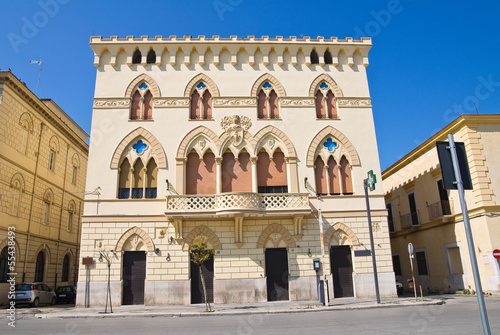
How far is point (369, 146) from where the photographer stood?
23.4m

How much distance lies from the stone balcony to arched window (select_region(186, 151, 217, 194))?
4.83 ft

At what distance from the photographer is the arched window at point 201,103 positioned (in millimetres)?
23297

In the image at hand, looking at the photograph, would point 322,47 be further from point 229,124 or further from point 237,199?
point 237,199

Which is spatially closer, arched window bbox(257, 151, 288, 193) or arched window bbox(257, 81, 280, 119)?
arched window bbox(257, 151, 288, 193)

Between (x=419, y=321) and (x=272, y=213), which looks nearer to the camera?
(x=419, y=321)

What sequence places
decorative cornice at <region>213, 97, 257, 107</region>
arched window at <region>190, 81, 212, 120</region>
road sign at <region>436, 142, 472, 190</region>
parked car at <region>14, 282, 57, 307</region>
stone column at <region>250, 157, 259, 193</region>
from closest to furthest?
road sign at <region>436, 142, 472, 190</region>
parked car at <region>14, 282, 57, 307</region>
stone column at <region>250, 157, 259, 193</region>
arched window at <region>190, 81, 212, 120</region>
decorative cornice at <region>213, 97, 257, 107</region>

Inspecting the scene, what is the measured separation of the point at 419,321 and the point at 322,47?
17989 mm

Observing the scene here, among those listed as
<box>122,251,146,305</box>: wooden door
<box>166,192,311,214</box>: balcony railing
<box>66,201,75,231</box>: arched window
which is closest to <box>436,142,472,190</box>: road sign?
<box>166,192,311,214</box>: balcony railing

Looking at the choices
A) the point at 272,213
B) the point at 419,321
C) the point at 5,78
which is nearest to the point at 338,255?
the point at 272,213

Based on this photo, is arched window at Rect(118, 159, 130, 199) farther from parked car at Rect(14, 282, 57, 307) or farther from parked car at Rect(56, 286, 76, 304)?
parked car at Rect(56, 286, 76, 304)

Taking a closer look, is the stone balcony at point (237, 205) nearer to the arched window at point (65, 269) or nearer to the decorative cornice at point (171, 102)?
the decorative cornice at point (171, 102)

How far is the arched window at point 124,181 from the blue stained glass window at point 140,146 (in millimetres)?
919

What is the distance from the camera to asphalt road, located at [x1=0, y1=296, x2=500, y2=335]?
10.8 m

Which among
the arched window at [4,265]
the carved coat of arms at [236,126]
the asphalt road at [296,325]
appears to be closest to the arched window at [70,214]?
the arched window at [4,265]
